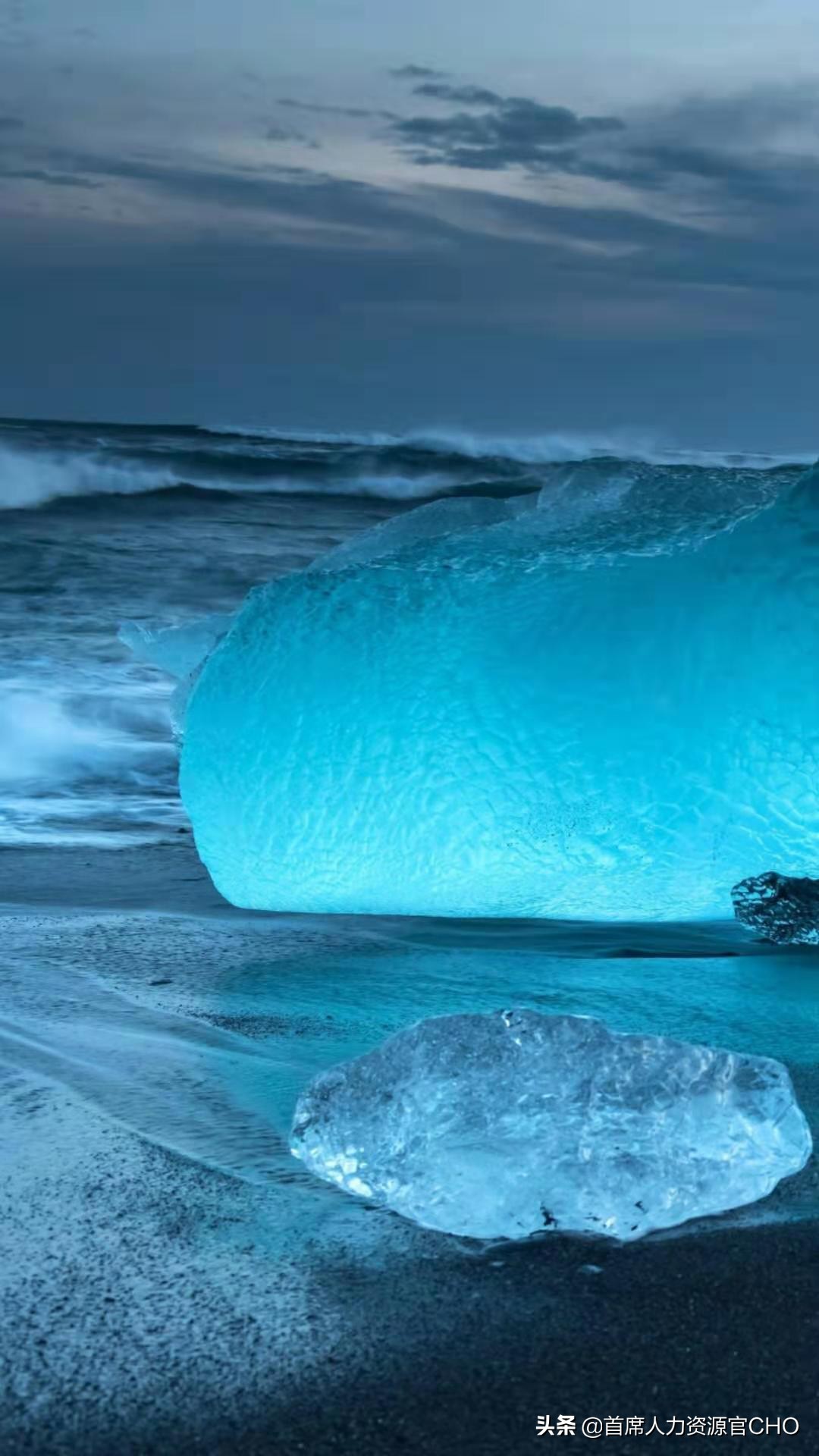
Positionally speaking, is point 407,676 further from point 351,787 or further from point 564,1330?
point 564,1330

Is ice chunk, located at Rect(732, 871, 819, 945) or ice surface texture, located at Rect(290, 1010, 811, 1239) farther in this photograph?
ice chunk, located at Rect(732, 871, 819, 945)

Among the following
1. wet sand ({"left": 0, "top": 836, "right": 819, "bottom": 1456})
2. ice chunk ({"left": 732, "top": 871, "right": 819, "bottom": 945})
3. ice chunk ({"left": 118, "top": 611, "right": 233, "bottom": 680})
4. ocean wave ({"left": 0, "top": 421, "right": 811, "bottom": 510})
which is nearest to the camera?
wet sand ({"left": 0, "top": 836, "right": 819, "bottom": 1456})

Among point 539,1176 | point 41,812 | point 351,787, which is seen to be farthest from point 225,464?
point 539,1176

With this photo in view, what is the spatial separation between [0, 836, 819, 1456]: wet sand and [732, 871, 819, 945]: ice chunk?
48.9 inches

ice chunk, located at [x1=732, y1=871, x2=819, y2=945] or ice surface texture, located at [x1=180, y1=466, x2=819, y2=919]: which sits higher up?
ice surface texture, located at [x1=180, y1=466, x2=819, y2=919]

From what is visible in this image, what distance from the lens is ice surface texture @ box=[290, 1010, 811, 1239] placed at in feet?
5.24

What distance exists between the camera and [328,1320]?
1396mm

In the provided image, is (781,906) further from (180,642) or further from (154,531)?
→ (154,531)

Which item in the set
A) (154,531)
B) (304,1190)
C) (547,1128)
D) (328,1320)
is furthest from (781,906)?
(154,531)

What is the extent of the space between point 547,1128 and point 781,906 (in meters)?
1.25

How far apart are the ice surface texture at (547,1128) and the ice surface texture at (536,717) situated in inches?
43.0

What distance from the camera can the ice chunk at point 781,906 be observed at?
277 centimetres

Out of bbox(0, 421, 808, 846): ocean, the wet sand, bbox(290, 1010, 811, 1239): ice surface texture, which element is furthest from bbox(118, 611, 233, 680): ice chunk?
bbox(290, 1010, 811, 1239): ice surface texture

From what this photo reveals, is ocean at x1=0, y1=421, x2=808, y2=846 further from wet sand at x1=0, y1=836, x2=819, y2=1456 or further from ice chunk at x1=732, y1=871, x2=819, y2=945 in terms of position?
wet sand at x1=0, y1=836, x2=819, y2=1456
